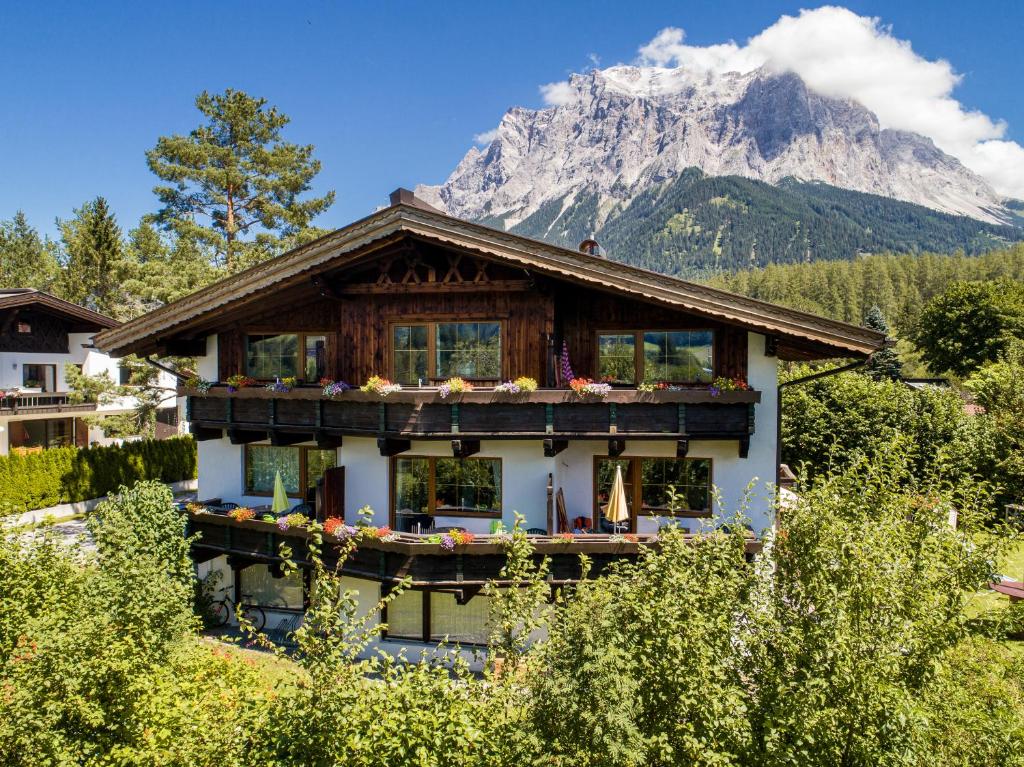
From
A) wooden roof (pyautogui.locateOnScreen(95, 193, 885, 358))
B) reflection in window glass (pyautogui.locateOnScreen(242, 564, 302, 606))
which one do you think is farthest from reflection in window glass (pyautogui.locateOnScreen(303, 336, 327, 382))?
reflection in window glass (pyautogui.locateOnScreen(242, 564, 302, 606))

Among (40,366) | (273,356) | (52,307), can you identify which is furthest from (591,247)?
(40,366)

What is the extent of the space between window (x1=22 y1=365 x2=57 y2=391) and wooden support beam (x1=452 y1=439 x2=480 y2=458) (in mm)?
32213

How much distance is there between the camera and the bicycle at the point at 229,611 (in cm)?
1532

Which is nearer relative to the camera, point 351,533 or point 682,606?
point 682,606

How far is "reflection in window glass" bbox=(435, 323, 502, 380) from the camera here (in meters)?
13.2

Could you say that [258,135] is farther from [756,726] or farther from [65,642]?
[756,726]

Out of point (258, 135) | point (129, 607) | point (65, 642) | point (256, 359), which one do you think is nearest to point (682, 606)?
point (65, 642)

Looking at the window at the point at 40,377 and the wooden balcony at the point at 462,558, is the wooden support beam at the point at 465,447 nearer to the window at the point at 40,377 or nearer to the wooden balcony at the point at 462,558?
the wooden balcony at the point at 462,558

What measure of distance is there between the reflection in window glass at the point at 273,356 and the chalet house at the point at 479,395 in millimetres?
82

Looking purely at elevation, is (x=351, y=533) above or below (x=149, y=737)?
above

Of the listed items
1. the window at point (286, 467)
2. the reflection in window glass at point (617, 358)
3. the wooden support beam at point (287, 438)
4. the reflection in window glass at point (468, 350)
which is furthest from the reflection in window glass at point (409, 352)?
the reflection in window glass at point (617, 358)

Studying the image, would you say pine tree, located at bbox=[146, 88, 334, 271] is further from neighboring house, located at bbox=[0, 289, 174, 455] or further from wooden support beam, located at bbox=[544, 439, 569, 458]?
wooden support beam, located at bbox=[544, 439, 569, 458]

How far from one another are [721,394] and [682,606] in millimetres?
7042

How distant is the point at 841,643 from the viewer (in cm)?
518
